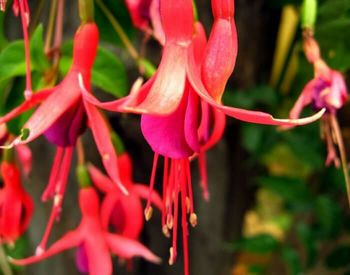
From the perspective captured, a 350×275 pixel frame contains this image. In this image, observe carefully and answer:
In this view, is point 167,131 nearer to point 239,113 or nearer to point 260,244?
point 239,113

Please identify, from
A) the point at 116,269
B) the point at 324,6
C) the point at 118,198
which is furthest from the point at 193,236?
the point at 324,6

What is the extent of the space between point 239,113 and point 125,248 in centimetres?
30

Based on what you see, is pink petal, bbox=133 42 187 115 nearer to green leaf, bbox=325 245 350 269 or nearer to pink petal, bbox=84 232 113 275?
pink petal, bbox=84 232 113 275

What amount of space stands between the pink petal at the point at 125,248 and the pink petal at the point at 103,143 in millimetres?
172

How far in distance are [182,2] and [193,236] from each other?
2.07 ft

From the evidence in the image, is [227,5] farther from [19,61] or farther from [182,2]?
[19,61]

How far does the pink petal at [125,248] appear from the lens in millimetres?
624

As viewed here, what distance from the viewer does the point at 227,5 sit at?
0.43m

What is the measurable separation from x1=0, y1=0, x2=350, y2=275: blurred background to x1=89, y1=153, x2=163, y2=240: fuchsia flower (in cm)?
15

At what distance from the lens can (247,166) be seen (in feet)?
3.39

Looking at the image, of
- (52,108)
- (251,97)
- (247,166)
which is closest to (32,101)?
(52,108)

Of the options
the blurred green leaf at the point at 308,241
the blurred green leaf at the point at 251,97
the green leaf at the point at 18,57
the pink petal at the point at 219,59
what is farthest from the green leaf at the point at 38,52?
the blurred green leaf at the point at 308,241

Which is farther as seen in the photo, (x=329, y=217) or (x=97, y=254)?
(x=329, y=217)

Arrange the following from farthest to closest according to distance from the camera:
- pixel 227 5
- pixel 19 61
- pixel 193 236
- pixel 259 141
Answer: pixel 193 236, pixel 259 141, pixel 19 61, pixel 227 5
